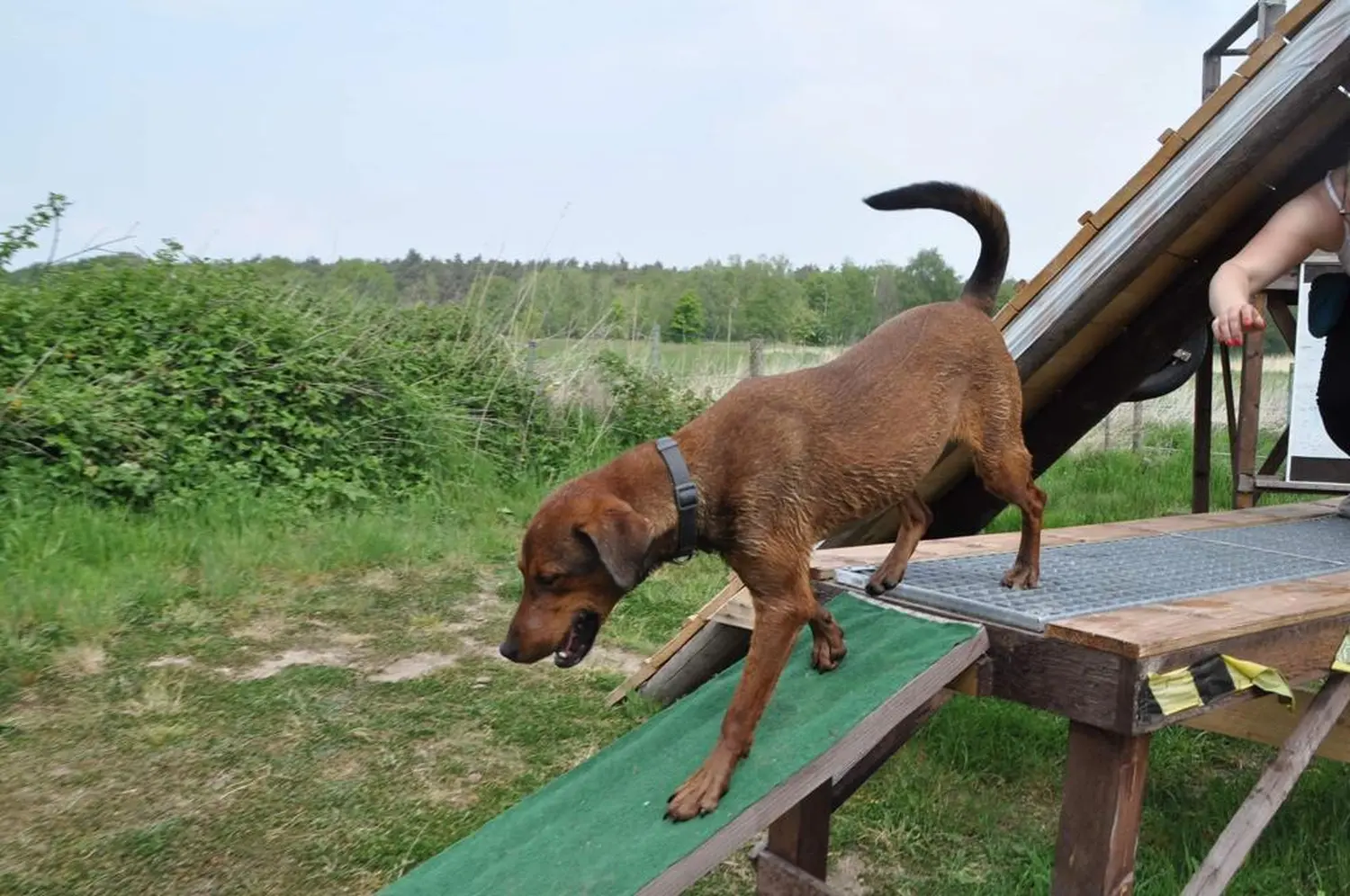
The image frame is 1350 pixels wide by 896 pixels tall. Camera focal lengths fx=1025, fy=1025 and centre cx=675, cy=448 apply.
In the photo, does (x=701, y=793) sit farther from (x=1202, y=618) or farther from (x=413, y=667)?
(x=413, y=667)

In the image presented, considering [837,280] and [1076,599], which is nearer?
[1076,599]

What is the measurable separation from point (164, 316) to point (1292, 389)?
9.05 m

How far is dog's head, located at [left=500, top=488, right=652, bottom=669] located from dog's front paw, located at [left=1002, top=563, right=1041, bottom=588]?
133cm

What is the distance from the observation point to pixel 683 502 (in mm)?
2533

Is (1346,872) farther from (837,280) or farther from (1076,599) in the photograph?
(837,280)

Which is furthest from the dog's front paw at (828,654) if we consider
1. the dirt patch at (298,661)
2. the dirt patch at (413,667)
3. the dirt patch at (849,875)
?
the dirt patch at (298,661)

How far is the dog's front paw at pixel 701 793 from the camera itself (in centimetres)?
241

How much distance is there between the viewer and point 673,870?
227 centimetres

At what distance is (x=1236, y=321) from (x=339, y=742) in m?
4.04

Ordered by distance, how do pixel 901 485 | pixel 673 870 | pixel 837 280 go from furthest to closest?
pixel 837 280 → pixel 901 485 → pixel 673 870

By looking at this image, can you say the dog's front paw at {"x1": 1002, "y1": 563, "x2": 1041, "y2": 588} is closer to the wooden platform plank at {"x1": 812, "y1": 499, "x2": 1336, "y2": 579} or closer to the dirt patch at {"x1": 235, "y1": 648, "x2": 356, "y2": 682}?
the wooden platform plank at {"x1": 812, "y1": 499, "x2": 1336, "y2": 579}

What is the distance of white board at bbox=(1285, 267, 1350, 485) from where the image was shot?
7.82m

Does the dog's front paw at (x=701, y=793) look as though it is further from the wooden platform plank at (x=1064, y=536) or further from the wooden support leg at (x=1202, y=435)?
the wooden support leg at (x=1202, y=435)

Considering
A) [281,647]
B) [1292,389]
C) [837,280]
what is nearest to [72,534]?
[281,647]
